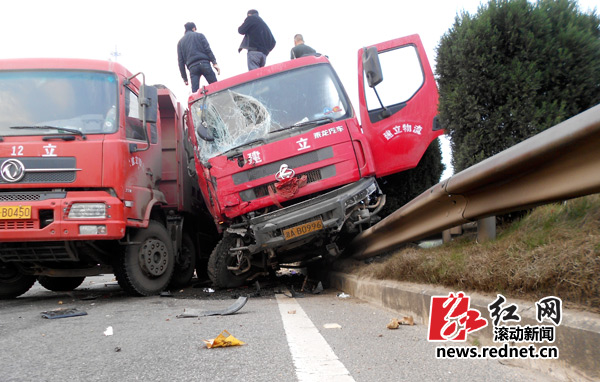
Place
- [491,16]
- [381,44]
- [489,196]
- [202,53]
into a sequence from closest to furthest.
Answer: [489,196]
[491,16]
[381,44]
[202,53]

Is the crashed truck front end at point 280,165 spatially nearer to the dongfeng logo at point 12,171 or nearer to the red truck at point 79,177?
the red truck at point 79,177

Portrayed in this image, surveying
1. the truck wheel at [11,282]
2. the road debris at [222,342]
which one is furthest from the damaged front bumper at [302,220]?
the truck wheel at [11,282]

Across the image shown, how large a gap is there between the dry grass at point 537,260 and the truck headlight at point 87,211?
348cm

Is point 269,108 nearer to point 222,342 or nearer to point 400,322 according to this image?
point 400,322

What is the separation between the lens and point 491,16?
425cm

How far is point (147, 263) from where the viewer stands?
6402mm

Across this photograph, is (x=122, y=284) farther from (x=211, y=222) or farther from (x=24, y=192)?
(x=211, y=222)

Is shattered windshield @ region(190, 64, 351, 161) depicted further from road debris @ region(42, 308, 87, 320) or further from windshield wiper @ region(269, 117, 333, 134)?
road debris @ region(42, 308, 87, 320)

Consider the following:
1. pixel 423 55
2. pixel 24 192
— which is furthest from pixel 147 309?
pixel 423 55

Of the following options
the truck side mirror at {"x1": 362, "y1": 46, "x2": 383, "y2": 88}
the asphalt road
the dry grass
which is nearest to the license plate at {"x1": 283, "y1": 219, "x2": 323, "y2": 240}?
the asphalt road

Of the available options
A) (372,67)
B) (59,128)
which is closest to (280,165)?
(372,67)

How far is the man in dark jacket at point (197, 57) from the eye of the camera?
27.6 ft

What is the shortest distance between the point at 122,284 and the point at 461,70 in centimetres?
471

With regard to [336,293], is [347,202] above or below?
above
